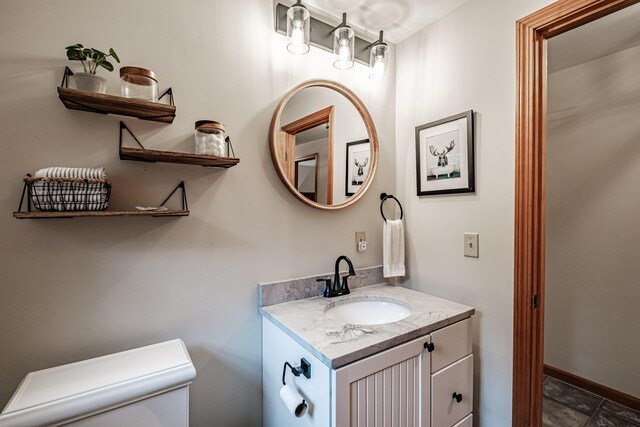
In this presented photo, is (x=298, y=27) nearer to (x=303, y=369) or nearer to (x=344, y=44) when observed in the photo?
(x=344, y=44)

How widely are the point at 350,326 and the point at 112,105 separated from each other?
3.77 feet

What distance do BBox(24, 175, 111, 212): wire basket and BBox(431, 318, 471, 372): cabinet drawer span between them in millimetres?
1315

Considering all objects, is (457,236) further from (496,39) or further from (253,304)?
(253,304)

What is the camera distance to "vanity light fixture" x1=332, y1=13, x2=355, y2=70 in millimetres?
1392

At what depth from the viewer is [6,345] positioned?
34.8 inches

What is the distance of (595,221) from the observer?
1999 millimetres

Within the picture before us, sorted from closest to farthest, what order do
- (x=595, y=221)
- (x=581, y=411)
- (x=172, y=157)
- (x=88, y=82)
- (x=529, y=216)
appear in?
1. (x=88, y=82)
2. (x=172, y=157)
3. (x=529, y=216)
4. (x=581, y=411)
5. (x=595, y=221)

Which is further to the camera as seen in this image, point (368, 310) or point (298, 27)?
point (368, 310)

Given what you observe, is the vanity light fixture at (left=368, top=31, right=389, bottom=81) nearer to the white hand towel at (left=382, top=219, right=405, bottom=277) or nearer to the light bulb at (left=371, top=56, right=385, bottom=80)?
the light bulb at (left=371, top=56, right=385, bottom=80)

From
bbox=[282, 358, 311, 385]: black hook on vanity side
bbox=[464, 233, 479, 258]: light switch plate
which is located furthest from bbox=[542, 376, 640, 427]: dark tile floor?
bbox=[282, 358, 311, 385]: black hook on vanity side

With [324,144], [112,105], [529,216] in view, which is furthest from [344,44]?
[529,216]

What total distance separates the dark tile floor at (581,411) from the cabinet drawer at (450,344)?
3.11 ft

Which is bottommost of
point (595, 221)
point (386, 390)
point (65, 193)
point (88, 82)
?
point (386, 390)

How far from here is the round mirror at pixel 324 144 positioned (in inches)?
54.2
